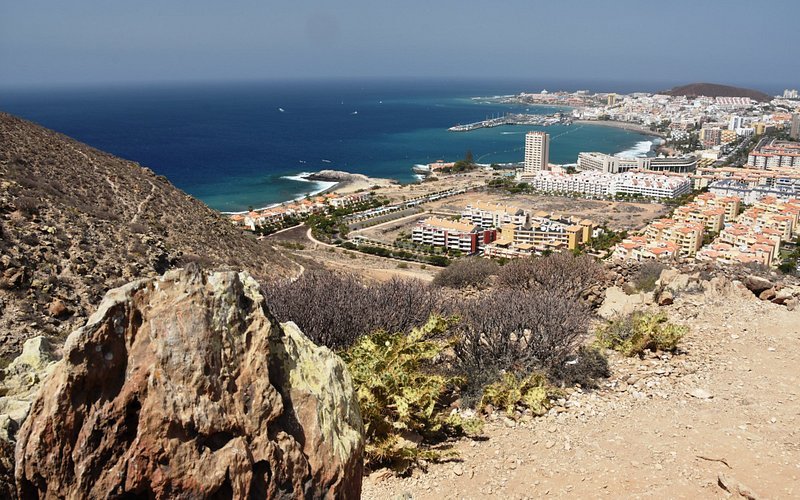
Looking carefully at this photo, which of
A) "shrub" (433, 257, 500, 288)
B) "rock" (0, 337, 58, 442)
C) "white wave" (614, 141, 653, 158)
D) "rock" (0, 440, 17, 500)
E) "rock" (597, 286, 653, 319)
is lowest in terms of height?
"white wave" (614, 141, 653, 158)

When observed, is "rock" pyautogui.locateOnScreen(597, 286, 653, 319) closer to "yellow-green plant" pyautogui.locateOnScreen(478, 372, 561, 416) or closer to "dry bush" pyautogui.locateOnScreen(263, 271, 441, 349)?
"dry bush" pyautogui.locateOnScreen(263, 271, 441, 349)

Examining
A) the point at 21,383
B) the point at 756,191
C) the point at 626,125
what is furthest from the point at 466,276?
the point at 626,125

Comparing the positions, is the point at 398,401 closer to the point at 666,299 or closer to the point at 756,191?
the point at 666,299

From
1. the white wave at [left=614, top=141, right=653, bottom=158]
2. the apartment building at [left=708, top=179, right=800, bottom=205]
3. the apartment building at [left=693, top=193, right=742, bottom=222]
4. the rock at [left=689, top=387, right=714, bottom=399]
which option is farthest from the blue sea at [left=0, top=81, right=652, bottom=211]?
the rock at [left=689, top=387, right=714, bottom=399]

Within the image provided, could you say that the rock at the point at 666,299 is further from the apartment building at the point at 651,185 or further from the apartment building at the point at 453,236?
the apartment building at the point at 651,185

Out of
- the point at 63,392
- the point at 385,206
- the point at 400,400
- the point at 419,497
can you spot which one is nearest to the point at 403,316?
the point at 400,400

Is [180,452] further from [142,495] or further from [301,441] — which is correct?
[301,441]
